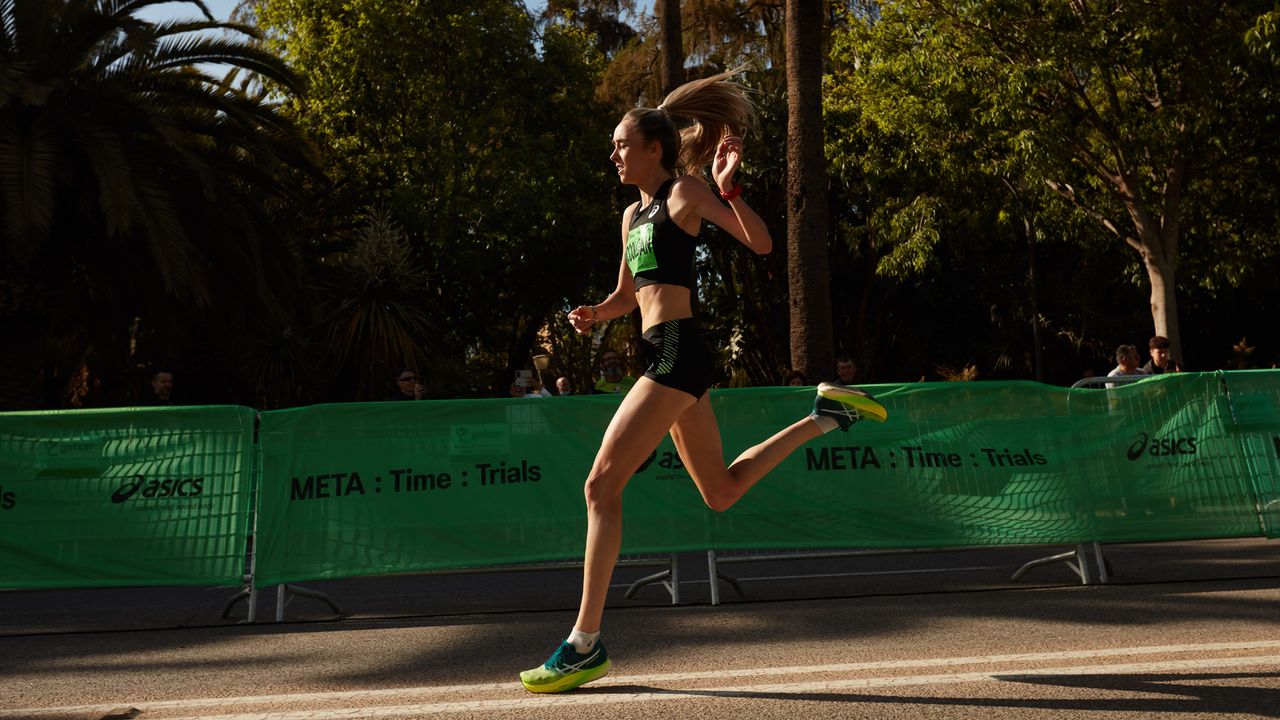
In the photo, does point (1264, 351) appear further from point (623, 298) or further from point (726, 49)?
point (623, 298)

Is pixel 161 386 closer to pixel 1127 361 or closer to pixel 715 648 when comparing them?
pixel 715 648

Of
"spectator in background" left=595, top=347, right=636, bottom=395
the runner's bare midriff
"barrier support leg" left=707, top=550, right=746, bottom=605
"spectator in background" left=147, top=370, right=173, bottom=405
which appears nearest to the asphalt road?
"barrier support leg" left=707, top=550, right=746, bottom=605

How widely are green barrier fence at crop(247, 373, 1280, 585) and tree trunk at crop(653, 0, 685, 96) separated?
9.07 meters

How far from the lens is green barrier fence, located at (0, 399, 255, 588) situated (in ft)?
22.7

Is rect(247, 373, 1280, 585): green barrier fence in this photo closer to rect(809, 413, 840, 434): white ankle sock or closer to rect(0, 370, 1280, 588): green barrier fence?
rect(0, 370, 1280, 588): green barrier fence

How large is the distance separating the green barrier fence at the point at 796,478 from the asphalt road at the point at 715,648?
33cm

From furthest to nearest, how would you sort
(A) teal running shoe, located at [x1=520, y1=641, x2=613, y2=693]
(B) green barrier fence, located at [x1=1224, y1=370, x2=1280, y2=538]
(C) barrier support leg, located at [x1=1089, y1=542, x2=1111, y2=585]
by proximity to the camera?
(B) green barrier fence, located at [x1=1224, y1=370, x2=1280, y2=538] < (C) barrier support leg, located at [x1=1089, y1=542, x2=1111, y2=585] < (A) teal running shoe, located at [x1=520, y1=641, x2=613, y2=693]

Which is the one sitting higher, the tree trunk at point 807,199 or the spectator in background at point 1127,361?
the tree trunk at point 807,199

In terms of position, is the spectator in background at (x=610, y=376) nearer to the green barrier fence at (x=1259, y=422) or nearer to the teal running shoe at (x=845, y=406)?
the green barrier fence at (x=1259, y=422)

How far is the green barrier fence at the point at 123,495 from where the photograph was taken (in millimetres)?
6922

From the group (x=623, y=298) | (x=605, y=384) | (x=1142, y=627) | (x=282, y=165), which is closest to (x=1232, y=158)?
(x=605, y=384)

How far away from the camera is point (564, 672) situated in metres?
4.13

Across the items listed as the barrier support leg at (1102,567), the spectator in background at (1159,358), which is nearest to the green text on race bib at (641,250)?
the barrier support leg at (1102,567)

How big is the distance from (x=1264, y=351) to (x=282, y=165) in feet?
84.5
